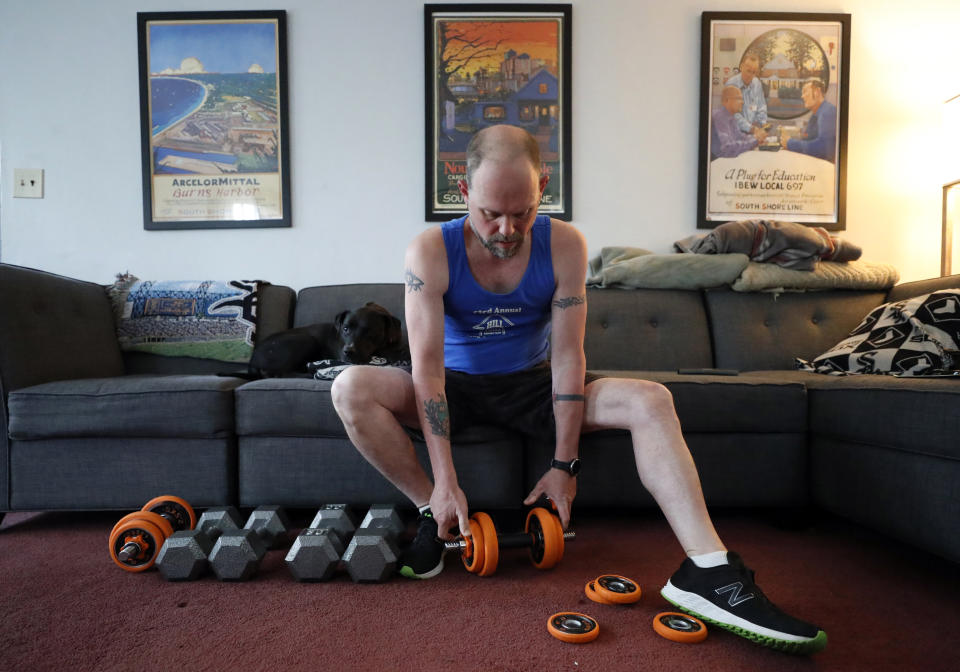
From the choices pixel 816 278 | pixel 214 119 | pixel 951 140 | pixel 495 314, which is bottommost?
pixel 495 314

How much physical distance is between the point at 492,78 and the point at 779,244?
1477 millimetres

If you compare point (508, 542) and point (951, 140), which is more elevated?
point (951, 140)

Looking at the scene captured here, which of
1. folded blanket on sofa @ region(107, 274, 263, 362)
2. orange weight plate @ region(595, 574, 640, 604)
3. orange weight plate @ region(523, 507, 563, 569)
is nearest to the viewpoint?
orange weight plate @ region(595, 574, 640, 604)

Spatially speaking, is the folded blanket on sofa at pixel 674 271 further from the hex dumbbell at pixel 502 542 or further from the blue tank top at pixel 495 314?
the hex dumbbell at pixel 502 542

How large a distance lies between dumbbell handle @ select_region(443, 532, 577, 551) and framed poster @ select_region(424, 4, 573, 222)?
1810mm

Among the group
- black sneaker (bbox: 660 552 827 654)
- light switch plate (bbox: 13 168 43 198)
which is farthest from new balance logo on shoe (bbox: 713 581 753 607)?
light switch plate (bbox: 13 168 43 198)

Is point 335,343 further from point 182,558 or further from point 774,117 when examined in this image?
point 774,117

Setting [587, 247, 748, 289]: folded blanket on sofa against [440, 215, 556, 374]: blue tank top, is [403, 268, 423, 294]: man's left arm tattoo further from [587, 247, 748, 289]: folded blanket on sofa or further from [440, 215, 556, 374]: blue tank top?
[587, 247, 748, 289]: folded blanket on sofa

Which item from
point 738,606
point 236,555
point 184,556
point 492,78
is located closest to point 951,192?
point 492,78

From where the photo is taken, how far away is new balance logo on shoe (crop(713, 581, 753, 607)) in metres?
1.07

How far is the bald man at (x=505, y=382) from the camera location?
124 cm

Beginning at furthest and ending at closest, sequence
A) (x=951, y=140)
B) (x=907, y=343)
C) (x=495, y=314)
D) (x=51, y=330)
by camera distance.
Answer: (x=951, y=140) → (x=51, y=330) → (x=907, y=343) → (x=495, y=314)

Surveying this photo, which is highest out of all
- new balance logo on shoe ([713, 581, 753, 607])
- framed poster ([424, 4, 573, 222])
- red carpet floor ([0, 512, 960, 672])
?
framed poster ([424, 4, 573, 222])

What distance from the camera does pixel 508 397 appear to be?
5.15ft
